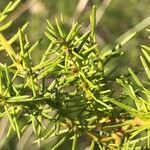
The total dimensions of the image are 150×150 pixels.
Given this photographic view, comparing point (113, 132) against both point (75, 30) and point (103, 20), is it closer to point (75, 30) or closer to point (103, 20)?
point (75, 30)

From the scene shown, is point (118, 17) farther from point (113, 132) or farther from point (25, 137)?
point (113, 132)

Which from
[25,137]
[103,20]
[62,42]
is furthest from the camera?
[103,20]

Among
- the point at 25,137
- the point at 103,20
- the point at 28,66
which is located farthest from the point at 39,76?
the point at 103,20

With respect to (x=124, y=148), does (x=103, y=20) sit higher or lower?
higher

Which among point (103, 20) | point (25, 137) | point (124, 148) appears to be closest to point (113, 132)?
point (124, 148)

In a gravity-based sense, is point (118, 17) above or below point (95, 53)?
above

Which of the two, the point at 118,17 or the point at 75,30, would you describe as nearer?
the point at 75,30

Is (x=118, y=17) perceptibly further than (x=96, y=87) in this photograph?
Yes

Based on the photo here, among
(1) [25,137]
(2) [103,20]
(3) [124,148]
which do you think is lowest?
(3) [124,148]

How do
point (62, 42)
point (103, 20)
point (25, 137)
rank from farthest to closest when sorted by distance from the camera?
point (103, 20), point (25, 137), point (62, 42)
